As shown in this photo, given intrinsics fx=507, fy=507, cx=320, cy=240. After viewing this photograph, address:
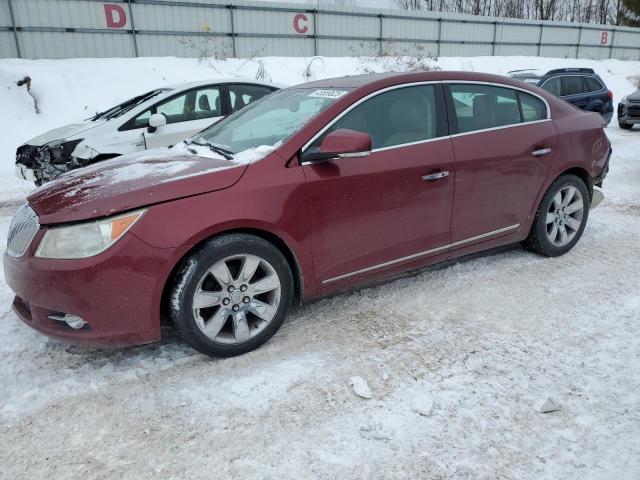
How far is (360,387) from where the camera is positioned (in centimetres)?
267

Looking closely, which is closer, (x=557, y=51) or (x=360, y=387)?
(x=360, y=387)

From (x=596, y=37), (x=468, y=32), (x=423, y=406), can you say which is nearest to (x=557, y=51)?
(x=596, y=37)

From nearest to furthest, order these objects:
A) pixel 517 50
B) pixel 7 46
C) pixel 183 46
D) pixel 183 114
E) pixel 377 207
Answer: pixel 377 207, pixel 183 114, pixel 7 46, pixel 183 46, pixel 517 50

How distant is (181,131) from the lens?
711 cm

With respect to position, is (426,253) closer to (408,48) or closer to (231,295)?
(231,295)

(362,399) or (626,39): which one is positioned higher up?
(626,39)

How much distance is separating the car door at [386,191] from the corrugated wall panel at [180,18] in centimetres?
1533

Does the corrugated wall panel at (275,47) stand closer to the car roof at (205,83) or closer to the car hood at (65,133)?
the car roof at (205,83)

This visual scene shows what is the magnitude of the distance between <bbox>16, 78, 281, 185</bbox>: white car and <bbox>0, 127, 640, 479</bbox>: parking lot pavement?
3.44 m

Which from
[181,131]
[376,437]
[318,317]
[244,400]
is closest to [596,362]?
[376,437]

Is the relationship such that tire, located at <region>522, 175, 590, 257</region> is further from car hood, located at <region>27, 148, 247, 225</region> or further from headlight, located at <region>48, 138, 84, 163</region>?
headlight, located at <region>48, 138, 84, 163</region>

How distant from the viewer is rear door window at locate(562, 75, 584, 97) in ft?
38.2

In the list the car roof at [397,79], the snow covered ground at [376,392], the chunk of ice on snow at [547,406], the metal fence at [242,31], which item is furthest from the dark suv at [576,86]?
the chunk of ice on snow at [547,406]

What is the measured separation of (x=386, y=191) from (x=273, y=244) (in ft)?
2.80
